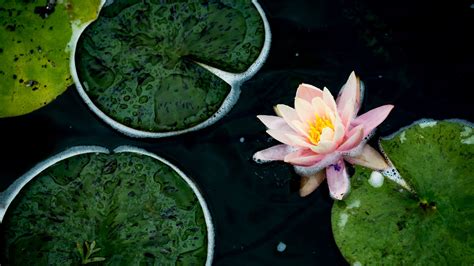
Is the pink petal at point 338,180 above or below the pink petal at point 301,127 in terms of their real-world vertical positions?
below

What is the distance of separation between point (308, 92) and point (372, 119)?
293mm

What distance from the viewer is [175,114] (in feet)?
8.37

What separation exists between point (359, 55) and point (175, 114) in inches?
37.7

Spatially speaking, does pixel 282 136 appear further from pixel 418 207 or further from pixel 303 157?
pixel 418 207

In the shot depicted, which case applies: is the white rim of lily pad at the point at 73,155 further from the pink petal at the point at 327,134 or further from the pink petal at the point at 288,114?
the pink petal at the point at 327,134

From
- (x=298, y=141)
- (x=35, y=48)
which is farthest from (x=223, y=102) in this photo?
(x=35, y=48)

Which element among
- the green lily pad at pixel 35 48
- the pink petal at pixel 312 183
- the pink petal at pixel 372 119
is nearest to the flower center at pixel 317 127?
the pink petal at pixel 372 119

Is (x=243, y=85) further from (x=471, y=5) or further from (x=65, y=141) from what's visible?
(x=471, y=5)

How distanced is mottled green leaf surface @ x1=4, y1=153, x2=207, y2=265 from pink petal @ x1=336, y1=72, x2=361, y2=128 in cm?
75

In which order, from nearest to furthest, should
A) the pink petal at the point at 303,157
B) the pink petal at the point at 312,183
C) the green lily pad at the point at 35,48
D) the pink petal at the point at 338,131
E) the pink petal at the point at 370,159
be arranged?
the pink petal at the point at 338,131 → the pink petal at the point at 303,157 → the pink petal at the point at 370,159 → the pink petal at the point at 312,183 → the green lily pad at the point at 35,48

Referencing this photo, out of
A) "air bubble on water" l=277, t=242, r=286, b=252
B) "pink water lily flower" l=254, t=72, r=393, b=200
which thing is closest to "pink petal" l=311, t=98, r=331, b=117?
"pink water lily flower" l=254, t=72, r=393, b=200

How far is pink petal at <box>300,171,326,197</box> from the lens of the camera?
246 cm

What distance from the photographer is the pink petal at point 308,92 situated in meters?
2.28

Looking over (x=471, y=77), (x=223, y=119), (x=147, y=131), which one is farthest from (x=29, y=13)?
(x=471, y=77)
